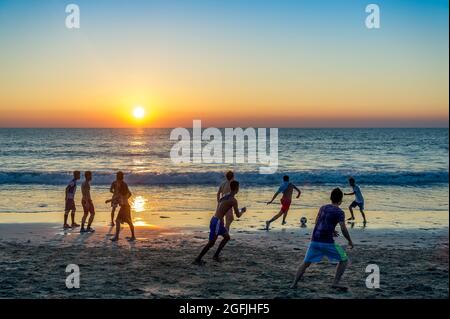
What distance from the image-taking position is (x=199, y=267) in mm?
10586

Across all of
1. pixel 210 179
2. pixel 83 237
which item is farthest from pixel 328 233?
pixel 210 179

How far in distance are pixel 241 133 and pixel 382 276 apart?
110503 mm

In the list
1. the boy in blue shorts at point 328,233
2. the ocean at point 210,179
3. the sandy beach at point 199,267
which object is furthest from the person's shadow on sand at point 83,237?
the boy in blue shorts at point 328,233

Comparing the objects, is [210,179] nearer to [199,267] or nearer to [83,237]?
[83,237]

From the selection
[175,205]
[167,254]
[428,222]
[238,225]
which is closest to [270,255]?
[167,254]

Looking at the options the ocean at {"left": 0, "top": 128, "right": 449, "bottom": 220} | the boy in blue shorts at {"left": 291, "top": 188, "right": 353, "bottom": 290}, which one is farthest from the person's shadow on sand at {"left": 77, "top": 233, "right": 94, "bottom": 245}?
the boy in blue shorts at {"left": 291, "top": 188, "right": 353, "bottom": 290}

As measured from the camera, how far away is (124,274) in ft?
32.7

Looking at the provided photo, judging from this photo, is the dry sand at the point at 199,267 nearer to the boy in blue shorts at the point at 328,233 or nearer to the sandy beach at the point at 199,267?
the sandy beach at the point at 199,267

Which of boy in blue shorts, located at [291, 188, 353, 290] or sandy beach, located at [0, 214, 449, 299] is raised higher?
boy in blue shorts, located at [291, 188, 353, 290]

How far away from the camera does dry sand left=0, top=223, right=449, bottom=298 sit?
8.85 meters

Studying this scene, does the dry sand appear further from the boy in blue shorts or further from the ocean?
the ocean

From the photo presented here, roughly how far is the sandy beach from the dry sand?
2cm
